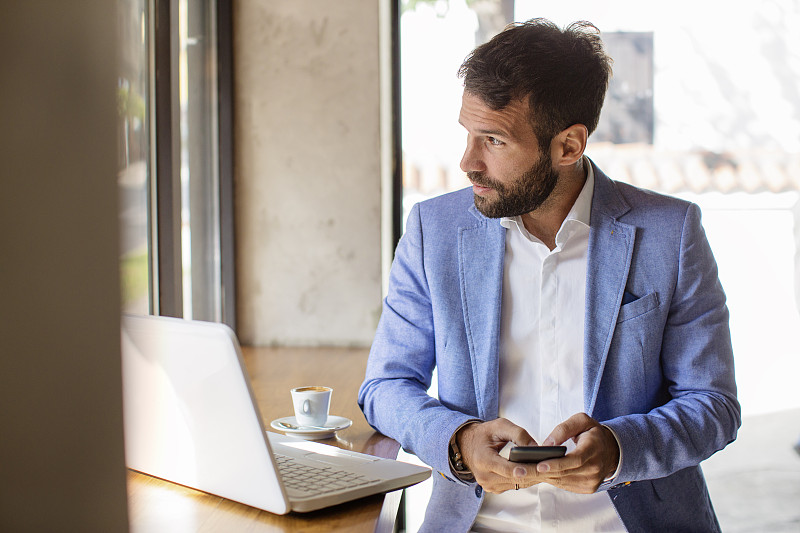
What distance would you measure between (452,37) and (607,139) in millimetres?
790

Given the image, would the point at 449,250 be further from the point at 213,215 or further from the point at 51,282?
the point at 213,215

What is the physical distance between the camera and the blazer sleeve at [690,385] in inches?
48.5

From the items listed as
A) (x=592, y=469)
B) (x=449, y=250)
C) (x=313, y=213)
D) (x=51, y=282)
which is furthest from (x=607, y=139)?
(x=51, y=282)

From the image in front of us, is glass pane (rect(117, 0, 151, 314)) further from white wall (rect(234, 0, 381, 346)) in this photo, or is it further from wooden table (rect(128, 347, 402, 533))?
wooden table (rect(128, 347, 402, 533))

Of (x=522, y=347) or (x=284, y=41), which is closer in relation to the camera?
(x=522, y=347)

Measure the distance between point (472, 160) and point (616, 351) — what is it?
459 mm

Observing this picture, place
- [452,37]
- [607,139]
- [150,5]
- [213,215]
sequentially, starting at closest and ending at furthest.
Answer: [150,5] → [213,215] → [452,37] → [607,139]

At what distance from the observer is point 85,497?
29cm

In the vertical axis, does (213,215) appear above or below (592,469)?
above

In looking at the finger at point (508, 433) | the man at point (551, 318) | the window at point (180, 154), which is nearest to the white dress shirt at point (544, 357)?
the man at point (551, 318)

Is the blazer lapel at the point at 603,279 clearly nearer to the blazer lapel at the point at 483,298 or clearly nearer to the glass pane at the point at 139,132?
the blazer lapel at the point at 483,298

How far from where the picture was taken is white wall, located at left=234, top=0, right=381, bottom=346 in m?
2.72

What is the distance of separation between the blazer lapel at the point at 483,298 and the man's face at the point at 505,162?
0.05 metres

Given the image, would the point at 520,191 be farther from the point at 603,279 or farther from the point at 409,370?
the point at 409,370
